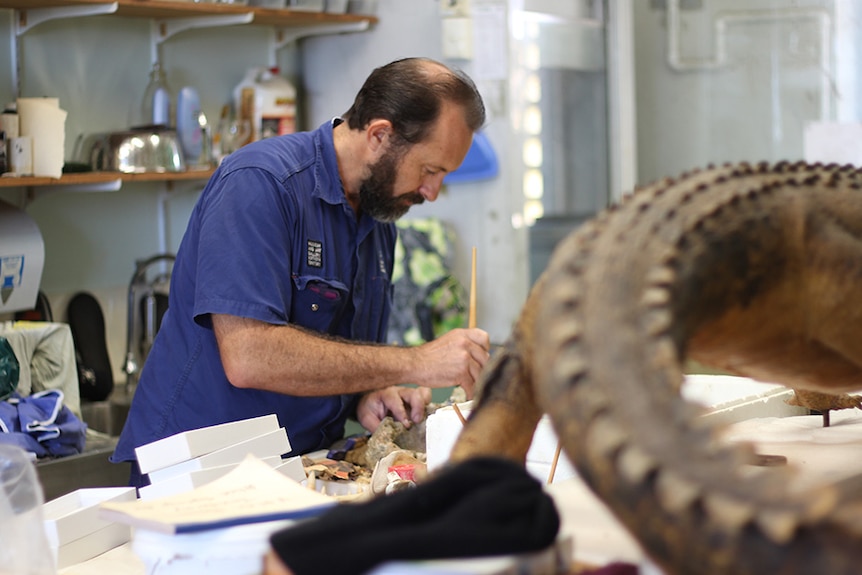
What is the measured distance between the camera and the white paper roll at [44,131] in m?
3.50

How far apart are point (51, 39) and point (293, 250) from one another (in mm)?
2020

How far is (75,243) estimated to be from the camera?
4129mm

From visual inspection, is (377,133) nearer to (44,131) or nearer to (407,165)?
(407,165)

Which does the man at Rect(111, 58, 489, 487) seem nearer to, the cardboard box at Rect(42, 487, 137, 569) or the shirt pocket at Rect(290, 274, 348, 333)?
the shirt pocket at Rect(290, 274, 348, 333)

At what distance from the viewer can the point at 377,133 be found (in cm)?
271

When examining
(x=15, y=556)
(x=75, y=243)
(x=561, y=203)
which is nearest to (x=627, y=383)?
(x=15, y=556)

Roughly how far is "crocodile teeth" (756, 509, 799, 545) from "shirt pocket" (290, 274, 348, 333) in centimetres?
197

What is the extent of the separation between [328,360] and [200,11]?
220cm

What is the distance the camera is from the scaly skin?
68 centimetres

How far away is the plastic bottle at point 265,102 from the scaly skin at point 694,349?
3.63 m

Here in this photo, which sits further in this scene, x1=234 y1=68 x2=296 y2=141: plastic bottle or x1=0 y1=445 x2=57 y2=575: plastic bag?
x1=234 y1=68 x2=296 y2=141: plastic bottle

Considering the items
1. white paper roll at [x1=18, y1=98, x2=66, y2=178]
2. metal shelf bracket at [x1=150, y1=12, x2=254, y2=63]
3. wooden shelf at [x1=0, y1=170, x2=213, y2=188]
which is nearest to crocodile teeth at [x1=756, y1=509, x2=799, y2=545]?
wooden shelf at [x1=0, y1=170, x2=213, y2=188]

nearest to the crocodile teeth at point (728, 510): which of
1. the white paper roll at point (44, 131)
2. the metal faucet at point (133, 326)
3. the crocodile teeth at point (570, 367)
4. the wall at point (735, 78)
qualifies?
the crocodile teeth at point (570, 367)

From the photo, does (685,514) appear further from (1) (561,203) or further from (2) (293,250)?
(1) (561,203)
